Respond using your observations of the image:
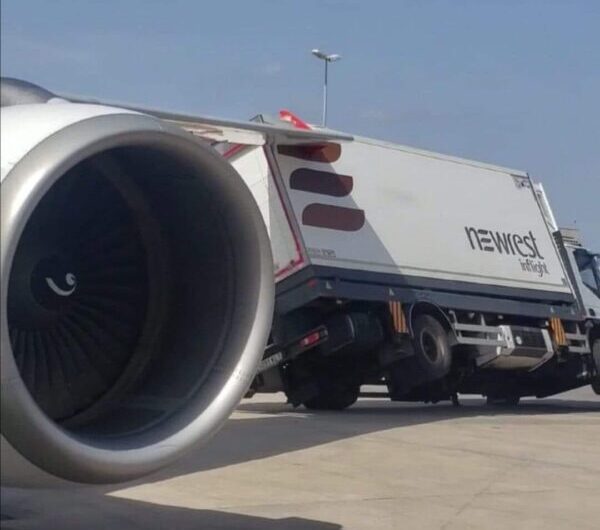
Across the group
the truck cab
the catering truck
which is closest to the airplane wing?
the catering truck

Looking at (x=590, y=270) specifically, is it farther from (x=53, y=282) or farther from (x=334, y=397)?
(x=53, y=282)

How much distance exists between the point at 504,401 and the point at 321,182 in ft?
22.7

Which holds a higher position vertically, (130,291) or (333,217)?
(333,217)

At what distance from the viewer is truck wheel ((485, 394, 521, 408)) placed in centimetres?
1925

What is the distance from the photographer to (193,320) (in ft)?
15.6

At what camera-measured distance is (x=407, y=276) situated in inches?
601

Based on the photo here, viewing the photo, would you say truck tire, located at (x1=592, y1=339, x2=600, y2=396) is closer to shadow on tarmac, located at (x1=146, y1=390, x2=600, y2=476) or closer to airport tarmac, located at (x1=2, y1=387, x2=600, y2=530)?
shadow on tarmac, located at (x1=146, y1=390, x2=600, y2=476)

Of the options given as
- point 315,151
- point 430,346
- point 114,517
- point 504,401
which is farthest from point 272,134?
point 504,401

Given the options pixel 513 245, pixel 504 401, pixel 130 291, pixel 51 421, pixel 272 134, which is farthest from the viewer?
pixel 504 401

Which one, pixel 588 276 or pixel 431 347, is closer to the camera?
pixel 431 347

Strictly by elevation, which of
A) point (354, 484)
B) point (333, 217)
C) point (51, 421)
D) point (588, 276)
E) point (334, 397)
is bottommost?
point (354, 484)

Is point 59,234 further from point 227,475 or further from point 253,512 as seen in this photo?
point 227,475

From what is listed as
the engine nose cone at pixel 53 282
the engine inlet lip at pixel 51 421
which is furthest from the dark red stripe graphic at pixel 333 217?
the engine inlet lip at pixel 51 421

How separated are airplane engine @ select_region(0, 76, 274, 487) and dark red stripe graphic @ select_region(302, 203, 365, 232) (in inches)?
370
